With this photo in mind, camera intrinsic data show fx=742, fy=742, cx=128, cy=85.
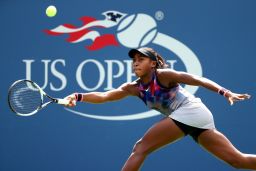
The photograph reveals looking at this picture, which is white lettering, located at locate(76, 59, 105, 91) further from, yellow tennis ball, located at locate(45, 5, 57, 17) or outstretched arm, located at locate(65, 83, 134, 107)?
outstretched arm, located at locate(65, 83, 134, 107)

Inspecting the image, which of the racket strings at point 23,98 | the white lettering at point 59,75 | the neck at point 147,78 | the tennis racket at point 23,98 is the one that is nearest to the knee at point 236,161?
the neck at point 147,78

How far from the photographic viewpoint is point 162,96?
22.6 ft

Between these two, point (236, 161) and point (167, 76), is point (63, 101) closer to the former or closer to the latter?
point (167, 76)

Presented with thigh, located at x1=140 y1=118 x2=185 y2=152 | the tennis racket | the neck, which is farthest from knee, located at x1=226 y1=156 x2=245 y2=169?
the tennis racket

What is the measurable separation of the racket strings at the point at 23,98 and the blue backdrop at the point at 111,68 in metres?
1.47

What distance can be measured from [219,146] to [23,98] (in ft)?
6.59

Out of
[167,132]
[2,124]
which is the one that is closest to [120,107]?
[2,124]

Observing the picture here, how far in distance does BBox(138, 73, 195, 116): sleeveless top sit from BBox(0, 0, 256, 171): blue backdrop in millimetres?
2092

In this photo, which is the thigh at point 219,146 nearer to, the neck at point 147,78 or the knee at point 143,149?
the knee at point 143,149

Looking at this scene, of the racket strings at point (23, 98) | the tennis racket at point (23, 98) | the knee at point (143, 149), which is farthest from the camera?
the racket strings at point (23, 98)

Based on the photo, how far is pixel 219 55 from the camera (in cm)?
907

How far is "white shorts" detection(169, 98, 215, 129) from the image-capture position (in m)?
6.81

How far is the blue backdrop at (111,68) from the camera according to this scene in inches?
357

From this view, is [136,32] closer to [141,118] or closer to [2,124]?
[141,118]
